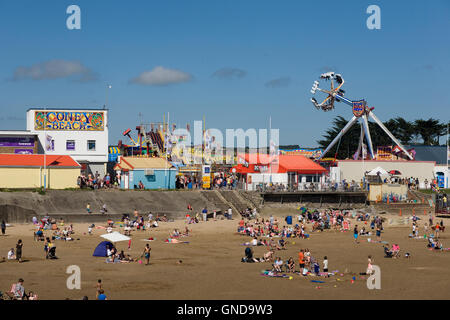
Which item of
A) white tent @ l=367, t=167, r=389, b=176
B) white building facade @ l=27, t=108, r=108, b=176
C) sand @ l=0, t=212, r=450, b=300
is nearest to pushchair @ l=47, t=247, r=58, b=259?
sand @ l=0, t=212, r=450, b=300

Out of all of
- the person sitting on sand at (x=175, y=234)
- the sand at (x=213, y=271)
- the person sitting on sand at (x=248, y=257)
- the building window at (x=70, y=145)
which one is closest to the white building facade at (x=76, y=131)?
the building window at (x=70, y=145)

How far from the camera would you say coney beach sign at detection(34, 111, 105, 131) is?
60.8 metres

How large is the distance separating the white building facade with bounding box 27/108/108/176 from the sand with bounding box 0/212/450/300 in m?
23.3

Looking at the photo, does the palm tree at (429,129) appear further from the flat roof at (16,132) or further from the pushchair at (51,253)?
the pushchair at (51,253)

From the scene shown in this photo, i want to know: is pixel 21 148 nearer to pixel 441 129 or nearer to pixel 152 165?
pixel 152 165

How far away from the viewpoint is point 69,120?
6116cm

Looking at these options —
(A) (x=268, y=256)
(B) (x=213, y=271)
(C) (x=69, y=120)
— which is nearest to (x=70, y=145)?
(C) (x=69, y=120)

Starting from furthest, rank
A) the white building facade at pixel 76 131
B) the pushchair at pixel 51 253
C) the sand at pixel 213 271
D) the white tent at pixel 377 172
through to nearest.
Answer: the white building facade at pixel 76 131 < the white tent at pixel 377 172 < the pushchair at pixel 51 253 < the sand at pixel 213 271

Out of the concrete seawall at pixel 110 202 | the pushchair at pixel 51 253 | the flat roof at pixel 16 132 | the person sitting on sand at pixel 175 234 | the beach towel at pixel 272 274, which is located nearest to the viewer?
the beach towel at pixel 272 274

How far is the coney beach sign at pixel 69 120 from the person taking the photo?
60.8 m

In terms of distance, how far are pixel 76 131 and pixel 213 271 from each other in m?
39.0

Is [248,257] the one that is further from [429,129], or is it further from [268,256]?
[429,129]

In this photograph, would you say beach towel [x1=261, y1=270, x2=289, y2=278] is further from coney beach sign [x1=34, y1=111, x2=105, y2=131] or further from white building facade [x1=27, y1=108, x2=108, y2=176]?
coney beach sign [x1=34, y1=111, x2=105, y2=131]

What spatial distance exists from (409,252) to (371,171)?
28719 mm
